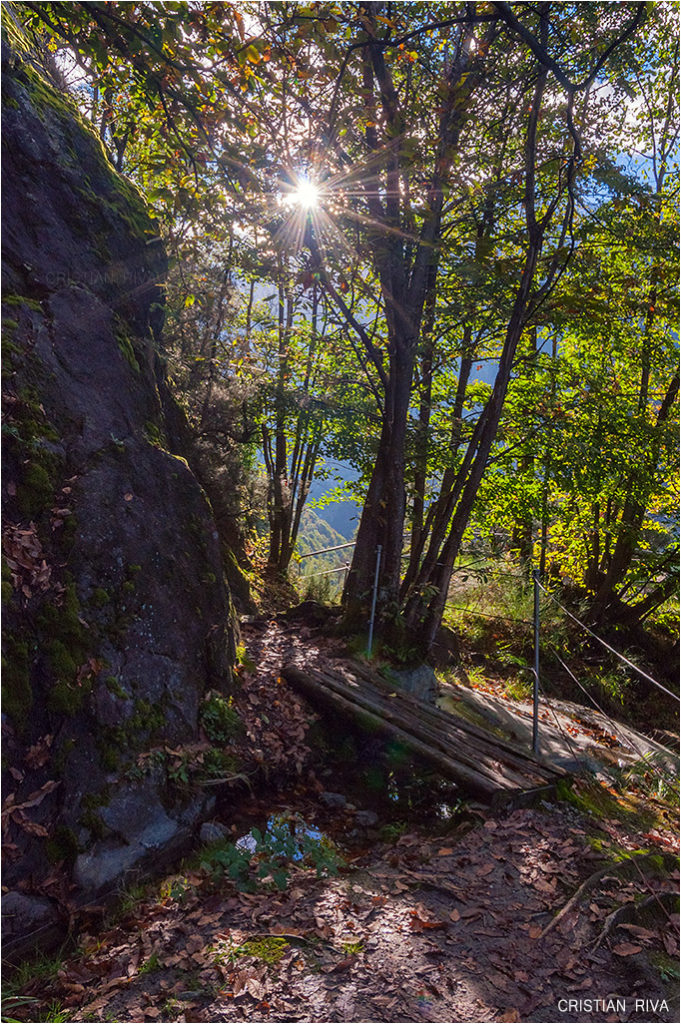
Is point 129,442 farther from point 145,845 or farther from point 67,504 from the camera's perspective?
point 145,845

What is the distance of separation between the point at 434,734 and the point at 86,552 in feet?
12.9

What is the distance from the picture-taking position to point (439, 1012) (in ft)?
9.30

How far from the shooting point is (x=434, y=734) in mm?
5801

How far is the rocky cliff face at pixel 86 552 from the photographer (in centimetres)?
362

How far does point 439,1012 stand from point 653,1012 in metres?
1.14

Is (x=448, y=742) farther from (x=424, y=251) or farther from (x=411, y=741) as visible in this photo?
(x=424, y=251)

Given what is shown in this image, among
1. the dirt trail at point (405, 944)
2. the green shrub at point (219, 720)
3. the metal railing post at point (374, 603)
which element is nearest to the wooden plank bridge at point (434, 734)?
the dirt trail at point (405, 944)

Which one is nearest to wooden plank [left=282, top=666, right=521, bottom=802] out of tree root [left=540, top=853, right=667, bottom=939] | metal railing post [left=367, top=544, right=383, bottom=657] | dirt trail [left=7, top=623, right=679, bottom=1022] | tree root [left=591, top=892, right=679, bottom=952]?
dirt trail [left=7, top=623, right=679, bottom=1022]

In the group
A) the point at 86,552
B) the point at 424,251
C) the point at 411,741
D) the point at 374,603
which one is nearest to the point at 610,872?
the point at 411,741

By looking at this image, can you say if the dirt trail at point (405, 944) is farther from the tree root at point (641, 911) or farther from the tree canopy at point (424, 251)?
the tree canopy at point (424, 251)

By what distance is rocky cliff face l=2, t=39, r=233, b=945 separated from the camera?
3.62m

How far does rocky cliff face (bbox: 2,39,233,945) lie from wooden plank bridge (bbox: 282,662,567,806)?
137 centimetres

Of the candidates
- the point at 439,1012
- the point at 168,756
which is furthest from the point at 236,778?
the point at 439,1012

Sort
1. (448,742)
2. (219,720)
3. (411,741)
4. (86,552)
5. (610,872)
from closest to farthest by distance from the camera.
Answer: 1. (610,872)
2. (86,552)
3. (219,720)
4. (411,741)
5. (448,742)
